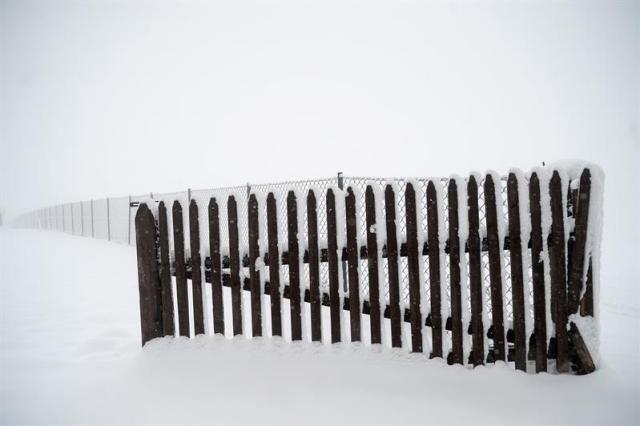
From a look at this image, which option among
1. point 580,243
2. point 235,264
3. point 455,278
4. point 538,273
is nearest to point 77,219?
point 235,264

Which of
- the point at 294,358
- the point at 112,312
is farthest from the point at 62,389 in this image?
the point at 112,312

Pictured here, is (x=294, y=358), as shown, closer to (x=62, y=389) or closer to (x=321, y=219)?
(x=62, y=389)

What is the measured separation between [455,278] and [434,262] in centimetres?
21

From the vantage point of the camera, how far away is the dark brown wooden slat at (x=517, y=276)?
9.37 feet

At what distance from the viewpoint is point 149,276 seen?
3.32 meters

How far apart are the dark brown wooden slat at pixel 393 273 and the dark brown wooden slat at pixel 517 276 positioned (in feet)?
2.93

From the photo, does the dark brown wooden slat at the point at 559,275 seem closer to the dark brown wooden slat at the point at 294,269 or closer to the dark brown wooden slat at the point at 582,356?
the dark brown wooden slat at the point at 582,356

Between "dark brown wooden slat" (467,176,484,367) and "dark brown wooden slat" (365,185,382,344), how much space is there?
738mm

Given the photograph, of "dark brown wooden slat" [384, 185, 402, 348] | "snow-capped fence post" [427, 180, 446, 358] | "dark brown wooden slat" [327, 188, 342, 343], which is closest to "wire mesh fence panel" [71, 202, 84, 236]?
"dark brown wooden slat" [327, 188, 342, 343]

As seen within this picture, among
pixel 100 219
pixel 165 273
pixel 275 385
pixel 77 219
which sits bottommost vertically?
pixel 275 385

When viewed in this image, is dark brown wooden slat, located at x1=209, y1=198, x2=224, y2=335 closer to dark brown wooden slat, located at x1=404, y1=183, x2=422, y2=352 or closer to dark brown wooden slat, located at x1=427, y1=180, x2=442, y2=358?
dark brown wooden slat, located at x1=404, y1=183, x2=422, y2=352

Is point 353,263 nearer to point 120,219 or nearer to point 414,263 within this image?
point 414,263

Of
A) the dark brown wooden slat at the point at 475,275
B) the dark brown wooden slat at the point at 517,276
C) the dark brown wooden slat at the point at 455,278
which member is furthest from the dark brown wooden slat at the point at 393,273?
the dark brown wooden slat at the point at 517,276

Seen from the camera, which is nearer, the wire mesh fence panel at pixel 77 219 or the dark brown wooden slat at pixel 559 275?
the dark brown wooden slat at pixel 559 275
